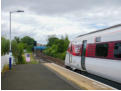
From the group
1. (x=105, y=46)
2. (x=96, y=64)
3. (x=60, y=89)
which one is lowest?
(x=60, y=89)

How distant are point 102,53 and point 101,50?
201mm

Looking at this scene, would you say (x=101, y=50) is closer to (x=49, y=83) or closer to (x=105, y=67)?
(x=105, y=67)

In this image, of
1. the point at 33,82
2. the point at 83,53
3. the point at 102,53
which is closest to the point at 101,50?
the point at 102,53

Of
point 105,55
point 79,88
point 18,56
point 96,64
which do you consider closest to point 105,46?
point 105,55

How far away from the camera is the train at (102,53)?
29.6ft

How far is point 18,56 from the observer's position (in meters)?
27.9

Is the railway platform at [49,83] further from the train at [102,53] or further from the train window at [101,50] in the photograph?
the train window at [101,50]

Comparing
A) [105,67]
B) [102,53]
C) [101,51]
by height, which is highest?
[101,51]

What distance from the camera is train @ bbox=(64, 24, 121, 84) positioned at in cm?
902

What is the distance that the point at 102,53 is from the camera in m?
10.4

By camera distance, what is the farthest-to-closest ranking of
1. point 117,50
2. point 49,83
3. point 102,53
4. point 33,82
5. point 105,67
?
1. point 102,53
2. point 105,67
3. point 33,82
4. point 49,83
5. point 117,50

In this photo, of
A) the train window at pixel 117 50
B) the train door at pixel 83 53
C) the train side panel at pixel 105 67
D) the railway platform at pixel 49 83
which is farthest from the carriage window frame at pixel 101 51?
the train door at pixel 83 53

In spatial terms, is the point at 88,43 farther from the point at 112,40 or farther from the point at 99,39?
the point at 112,40

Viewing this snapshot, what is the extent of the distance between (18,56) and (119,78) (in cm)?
2123
